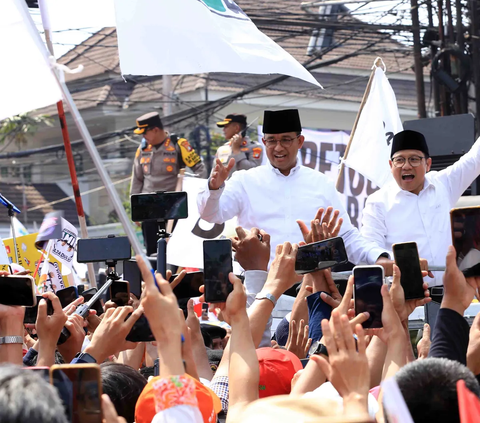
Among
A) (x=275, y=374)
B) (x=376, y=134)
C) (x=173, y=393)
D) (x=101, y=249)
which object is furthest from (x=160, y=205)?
(x=376, y=134)

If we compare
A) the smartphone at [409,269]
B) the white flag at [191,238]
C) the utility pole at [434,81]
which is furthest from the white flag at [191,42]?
the utility pole at [434,81]

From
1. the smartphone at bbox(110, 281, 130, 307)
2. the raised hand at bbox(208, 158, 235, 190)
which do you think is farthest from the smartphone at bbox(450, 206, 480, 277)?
the raised hand at bbox(208, 158, 235, 190)

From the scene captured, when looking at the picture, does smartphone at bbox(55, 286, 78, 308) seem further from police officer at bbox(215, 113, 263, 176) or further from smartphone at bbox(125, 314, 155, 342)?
police officer at bbox(215, 113, 263, 176)

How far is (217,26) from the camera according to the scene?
15.7 ft

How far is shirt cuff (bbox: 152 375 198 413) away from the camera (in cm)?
233

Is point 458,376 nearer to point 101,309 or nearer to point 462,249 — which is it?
point 462,249

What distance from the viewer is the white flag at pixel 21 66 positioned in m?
4.10

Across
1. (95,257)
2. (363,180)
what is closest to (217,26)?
(95,257)

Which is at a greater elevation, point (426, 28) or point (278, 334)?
point (426, 28)

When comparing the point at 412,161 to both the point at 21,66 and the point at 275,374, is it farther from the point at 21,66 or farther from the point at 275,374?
the point at 275,374

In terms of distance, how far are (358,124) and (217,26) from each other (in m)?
3.18

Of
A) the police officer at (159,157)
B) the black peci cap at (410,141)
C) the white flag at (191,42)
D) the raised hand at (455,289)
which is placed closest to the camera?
the raised hand at (455,289)

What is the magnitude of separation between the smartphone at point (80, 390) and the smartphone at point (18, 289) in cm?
112

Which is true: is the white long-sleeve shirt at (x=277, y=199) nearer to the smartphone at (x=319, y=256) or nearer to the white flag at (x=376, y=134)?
the white flag at (x=376, y=134)
